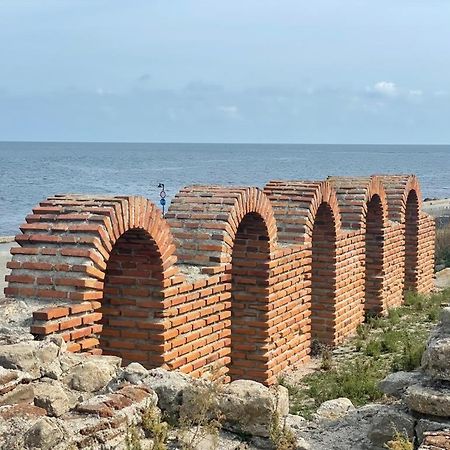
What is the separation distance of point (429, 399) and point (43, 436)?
7.71 feet

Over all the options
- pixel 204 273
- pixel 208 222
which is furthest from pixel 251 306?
pixel 208 222

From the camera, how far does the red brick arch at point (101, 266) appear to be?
557 centimetres

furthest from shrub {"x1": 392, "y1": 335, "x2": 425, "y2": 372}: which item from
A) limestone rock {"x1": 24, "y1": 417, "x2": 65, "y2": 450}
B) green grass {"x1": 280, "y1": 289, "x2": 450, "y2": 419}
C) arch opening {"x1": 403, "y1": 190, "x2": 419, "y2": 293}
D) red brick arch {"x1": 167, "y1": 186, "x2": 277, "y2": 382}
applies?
arch opening {"x1": 403, "y1": 190, "x2": 419, "y2": 293}

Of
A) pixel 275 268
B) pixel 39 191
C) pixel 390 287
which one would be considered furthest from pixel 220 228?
pixel 39 191

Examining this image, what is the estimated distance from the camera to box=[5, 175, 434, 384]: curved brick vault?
567 centimetres

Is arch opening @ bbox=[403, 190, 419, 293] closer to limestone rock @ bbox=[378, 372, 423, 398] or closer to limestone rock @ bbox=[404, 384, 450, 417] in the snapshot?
limestone rock @ bbox=[378, 372, 423, 398]

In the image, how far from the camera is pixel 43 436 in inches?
138

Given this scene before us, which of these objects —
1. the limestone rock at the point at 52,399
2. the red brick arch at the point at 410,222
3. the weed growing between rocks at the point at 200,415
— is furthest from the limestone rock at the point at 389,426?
the red brick arch at the point at 410,222

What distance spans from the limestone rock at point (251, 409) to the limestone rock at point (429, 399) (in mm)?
823

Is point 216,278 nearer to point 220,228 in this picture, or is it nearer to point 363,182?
point 220,228

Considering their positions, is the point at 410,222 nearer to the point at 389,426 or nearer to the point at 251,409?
the point at 389,426

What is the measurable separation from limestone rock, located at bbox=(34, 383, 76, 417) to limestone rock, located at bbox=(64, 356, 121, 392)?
235 mm

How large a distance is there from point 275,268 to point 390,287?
4.97 metres

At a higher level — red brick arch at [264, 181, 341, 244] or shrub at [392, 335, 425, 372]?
red brick arch at [264, 181, 341, 244]
